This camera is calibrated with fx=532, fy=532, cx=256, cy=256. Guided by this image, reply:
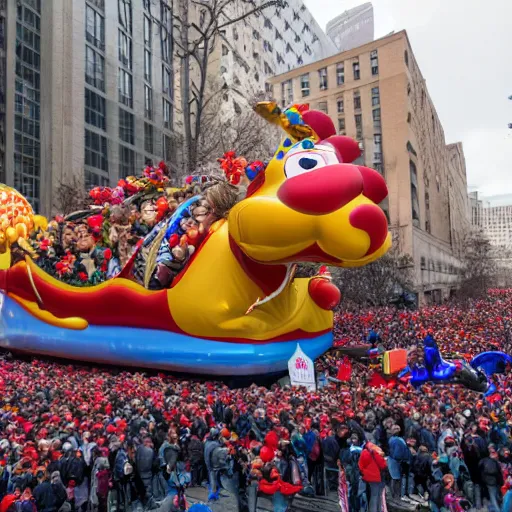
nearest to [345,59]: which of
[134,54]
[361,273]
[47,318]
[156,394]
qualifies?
[134,54]

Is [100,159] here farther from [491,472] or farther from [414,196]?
[491,472]

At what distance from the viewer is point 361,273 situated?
18.7 metres

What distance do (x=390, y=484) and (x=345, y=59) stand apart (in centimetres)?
2742

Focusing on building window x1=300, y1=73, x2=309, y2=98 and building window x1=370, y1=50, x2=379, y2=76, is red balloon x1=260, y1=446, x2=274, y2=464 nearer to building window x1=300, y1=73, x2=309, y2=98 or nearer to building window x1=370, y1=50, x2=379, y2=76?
building window x1=370, y1=50, x2=379, y2=76

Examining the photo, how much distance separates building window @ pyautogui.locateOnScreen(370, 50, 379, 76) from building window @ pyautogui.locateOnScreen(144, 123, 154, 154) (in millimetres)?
11751

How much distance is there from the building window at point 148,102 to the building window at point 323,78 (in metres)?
9.40

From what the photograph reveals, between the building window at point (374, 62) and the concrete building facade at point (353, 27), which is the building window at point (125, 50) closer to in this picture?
the building window at point (374, 62)

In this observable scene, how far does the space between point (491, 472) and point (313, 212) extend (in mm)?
3157

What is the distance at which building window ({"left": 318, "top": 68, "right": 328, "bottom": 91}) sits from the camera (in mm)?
29436

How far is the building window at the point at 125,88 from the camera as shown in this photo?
24.6 meters

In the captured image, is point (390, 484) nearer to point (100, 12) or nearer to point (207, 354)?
point (207, 354)

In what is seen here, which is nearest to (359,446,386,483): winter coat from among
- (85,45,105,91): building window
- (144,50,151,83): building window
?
(85,45,105,91): building window

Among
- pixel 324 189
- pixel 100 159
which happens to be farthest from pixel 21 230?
pixel 100 159

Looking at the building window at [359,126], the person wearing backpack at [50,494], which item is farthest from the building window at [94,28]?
the person wearing backpack at [50,494]
